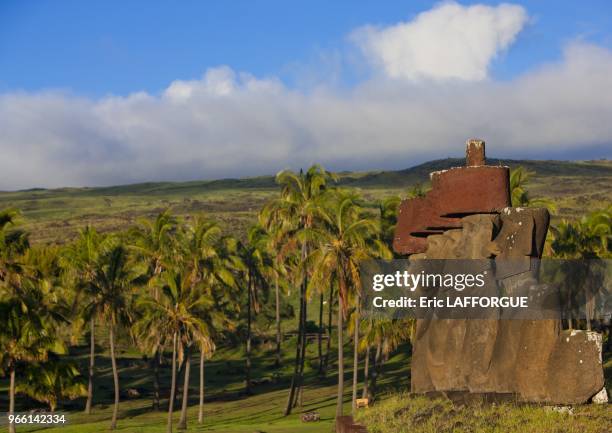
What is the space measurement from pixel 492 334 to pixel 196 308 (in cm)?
2194

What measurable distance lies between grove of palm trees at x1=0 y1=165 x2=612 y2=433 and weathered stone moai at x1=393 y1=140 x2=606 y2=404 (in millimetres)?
1640

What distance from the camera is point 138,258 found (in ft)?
177

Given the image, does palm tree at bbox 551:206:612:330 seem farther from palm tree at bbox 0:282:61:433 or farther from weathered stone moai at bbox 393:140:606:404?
weathered stone moai at bbox 393:140:606:404

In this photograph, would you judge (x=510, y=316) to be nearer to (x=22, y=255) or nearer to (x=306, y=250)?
(x=22, y=255)

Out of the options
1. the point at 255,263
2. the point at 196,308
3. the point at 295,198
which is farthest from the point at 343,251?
the point at 255,263

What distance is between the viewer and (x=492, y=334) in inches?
914

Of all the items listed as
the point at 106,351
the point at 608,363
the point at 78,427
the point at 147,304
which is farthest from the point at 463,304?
the point at 106,351


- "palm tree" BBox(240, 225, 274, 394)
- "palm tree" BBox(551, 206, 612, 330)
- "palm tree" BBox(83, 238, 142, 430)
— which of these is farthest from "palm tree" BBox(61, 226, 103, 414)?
"palm tree" BBox(551, 206, 612, 330)

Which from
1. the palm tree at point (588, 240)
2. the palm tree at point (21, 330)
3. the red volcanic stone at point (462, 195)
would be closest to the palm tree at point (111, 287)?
the palm tree at point (21, 330)

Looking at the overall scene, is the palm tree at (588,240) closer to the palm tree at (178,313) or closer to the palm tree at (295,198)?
the palm tree at (295,198)

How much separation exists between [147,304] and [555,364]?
24.5 m

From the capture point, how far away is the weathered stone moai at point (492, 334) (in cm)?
2186

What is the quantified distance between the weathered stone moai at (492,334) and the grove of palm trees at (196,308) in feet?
5.38

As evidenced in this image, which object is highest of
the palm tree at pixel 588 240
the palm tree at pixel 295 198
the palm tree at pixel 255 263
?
the palm tree at pixel 295 198
